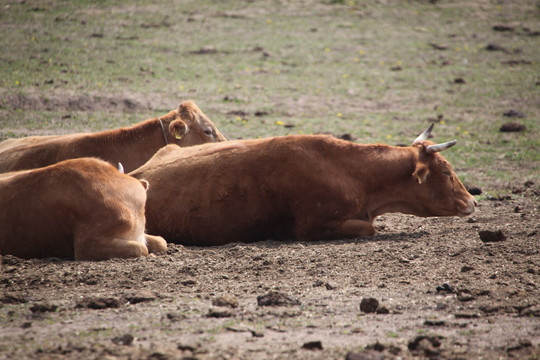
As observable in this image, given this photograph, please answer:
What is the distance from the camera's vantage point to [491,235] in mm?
7613

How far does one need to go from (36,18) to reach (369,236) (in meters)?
16.0

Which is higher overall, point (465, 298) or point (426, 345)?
point (426, 345)

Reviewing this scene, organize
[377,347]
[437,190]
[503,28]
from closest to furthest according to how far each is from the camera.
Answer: [377,347]
[437,190]
[503,28]

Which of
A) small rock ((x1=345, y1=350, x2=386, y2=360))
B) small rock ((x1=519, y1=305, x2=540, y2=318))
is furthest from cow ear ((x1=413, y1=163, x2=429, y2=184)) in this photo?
small rock ((x1=345, y1=350, x2=386, y2=360))

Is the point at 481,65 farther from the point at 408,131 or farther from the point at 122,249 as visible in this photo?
the point at 122,249

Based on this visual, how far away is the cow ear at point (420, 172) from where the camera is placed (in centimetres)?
855

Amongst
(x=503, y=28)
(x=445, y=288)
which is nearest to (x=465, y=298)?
(x=445, y=288)

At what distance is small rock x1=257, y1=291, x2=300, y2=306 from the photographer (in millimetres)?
5652

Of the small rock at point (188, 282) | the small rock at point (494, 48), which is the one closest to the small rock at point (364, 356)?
the small rock at point (188, 282)

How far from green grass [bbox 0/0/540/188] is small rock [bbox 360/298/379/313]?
664cm

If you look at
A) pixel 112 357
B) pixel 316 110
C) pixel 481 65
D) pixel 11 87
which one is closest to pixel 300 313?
pixel 112 357

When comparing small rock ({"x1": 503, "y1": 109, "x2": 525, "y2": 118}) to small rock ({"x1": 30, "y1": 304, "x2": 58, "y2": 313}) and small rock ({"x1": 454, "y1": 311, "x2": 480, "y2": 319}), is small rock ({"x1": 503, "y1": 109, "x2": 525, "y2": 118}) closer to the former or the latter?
small rock ({"x1": 454, "y1": 311, "x2": 480, "y2": 319})

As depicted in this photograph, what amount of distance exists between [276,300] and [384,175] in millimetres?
3395

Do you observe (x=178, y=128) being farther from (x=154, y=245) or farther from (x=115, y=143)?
Result: (x=154, y=245)
